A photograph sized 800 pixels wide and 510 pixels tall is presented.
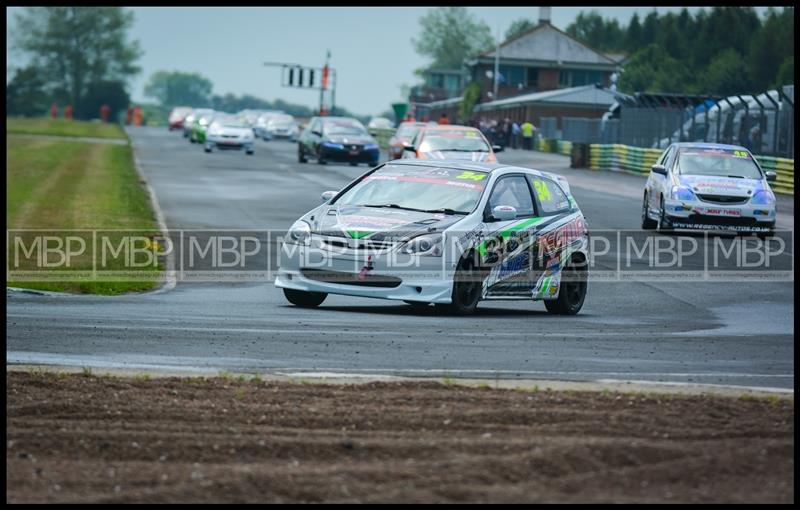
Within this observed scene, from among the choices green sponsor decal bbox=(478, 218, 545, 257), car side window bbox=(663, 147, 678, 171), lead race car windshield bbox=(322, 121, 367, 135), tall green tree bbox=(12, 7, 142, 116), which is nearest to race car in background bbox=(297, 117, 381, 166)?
lead race car windshield bbox=(322, 121, 367, 135)

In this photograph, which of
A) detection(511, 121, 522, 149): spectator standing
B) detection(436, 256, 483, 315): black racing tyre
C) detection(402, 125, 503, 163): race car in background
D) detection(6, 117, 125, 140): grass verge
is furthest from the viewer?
detection(6, 117, 125, 140): grass verge

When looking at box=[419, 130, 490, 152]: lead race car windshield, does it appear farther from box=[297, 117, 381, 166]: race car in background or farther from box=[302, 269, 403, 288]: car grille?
box=[302, 269, 403, 288]: car grille

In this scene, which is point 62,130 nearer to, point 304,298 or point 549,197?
point 549,197

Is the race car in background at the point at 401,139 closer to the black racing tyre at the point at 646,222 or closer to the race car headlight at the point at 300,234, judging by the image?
the black racing tyre at the point at 646,222

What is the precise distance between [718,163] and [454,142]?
454 inches

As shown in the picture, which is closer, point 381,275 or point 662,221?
point 381,275

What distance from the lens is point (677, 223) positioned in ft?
89.0

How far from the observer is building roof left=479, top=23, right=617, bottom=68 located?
126562 millimetres

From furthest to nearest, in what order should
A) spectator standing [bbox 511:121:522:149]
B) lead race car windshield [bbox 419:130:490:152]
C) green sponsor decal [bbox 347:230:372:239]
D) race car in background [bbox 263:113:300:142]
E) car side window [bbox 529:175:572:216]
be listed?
race car in background [bbox 263:113:300:142], spectator standing [bbox 511:121:522:149], lead race car windshield [bbox 419:130:490:152], car side window [bbox 529:175:572:216], green sponsor decal [bbox 347:230:372:239]

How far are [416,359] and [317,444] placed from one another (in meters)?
3.63

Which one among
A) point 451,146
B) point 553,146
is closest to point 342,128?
point 451,146

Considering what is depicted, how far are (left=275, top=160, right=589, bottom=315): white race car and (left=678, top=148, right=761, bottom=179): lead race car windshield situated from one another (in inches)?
483

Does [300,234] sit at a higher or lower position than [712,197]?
higher

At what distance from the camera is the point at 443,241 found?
46.5 feet
